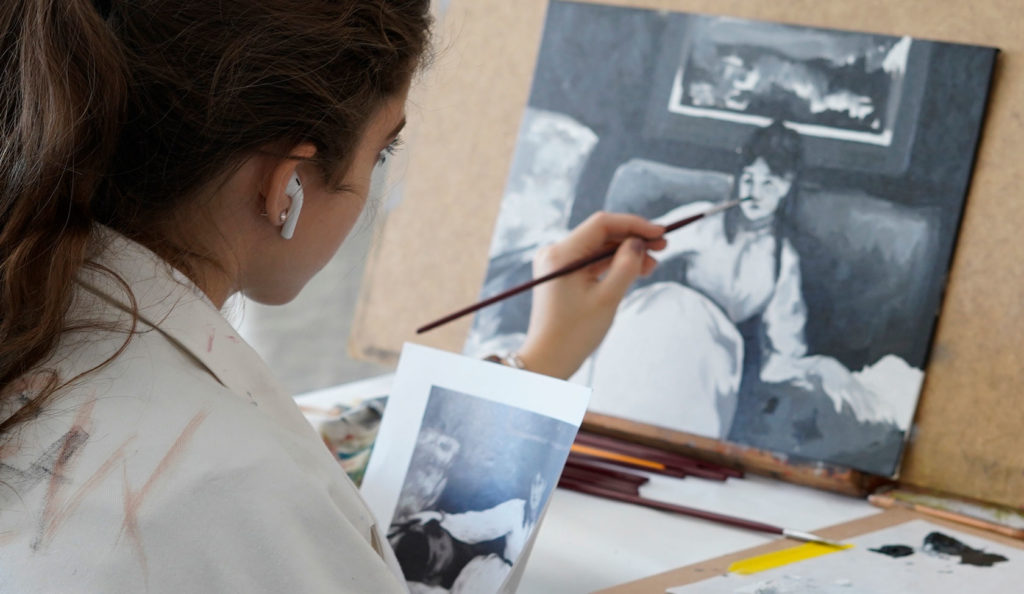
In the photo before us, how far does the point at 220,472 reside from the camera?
0.54 meters

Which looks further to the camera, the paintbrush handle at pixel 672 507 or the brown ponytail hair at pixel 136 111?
the paintbrush handle at pixel 672 507

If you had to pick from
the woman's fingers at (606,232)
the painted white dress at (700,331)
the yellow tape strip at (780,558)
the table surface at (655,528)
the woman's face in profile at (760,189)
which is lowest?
the table surface at (655,528)

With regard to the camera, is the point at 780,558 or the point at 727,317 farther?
the point at 727,317

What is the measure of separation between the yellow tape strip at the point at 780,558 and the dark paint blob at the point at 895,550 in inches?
1.0

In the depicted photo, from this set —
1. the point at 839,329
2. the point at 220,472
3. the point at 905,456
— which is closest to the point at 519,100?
the point at 839,329

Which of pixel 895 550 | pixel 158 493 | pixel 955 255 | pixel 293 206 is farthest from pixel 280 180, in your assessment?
pixel 955 255

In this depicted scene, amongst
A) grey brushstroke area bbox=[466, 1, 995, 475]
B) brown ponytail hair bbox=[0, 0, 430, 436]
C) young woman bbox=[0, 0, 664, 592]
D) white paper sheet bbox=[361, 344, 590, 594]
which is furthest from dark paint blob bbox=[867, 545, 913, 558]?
brown ponytail hair bbox=[0, 0, 430, 436]

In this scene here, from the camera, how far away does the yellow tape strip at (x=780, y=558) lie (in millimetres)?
827

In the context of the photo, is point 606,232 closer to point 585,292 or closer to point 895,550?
point 585,292

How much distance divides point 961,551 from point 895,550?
62 mm

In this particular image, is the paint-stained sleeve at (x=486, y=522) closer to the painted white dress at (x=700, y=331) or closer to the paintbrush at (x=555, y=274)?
the paintbrush at (x=555, y=274)

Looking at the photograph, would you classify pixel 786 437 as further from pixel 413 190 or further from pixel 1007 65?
pixel 413 190

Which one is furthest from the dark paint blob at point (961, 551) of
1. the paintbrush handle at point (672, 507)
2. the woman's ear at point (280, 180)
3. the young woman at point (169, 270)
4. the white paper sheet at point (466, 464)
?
the woman's ear at point (280, 180)

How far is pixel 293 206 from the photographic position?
0.68 meters
